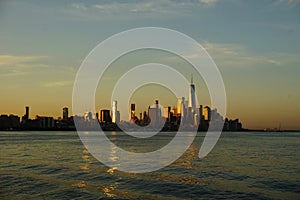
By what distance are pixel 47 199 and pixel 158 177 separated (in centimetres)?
1794

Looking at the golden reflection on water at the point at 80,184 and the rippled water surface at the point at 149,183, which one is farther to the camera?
the golden reflection on water at the point at 80,184

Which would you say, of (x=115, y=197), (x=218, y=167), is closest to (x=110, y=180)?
(x=115, y=197)

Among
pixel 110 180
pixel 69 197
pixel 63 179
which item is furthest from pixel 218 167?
pixel 69 197

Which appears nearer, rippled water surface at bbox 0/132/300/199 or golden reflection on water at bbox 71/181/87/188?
rippled water surface at bbox 0/132/300/199

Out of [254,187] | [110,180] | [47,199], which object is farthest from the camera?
[110,180]

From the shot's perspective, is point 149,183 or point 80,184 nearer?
point 80,184

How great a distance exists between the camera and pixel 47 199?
36031 millimetres

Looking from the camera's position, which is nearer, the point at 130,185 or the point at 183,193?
the point at 183,193

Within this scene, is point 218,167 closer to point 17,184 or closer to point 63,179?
point 63,179

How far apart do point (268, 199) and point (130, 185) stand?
15.8 meters

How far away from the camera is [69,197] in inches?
1448

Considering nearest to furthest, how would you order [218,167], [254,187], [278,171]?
[254,187] → [278,171] → [218,167]

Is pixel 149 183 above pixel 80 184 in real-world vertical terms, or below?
below

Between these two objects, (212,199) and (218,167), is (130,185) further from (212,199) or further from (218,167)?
(218,167)
